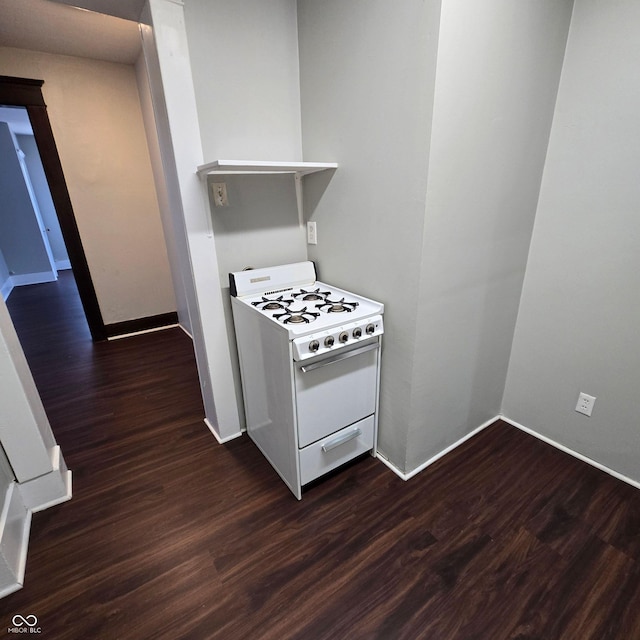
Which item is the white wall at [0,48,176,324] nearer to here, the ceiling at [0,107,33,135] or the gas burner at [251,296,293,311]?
the ceiling at [0,107,33,135]

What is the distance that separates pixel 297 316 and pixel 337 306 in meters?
0.23

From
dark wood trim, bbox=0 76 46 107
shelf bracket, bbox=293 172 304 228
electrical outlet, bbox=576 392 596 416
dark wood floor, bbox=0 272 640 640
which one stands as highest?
dark wood trim, bbox=0 76 46 107

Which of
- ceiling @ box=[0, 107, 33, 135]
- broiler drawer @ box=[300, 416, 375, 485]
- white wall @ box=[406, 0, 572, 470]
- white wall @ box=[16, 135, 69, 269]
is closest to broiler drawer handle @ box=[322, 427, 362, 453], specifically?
broiler drawer @ box=[300, 416, 375, 485]

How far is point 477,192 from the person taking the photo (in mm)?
1442

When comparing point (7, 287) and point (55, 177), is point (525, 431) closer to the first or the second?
point (55, 177)

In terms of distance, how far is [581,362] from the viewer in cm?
174

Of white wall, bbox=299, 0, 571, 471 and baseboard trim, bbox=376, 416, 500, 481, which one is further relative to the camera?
baseboard trim, bbox=376, 416, 500, 481

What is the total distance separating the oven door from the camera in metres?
1.44

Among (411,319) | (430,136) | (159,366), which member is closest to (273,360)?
(411,319)

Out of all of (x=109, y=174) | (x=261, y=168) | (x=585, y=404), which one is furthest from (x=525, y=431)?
(x=109, y=174)

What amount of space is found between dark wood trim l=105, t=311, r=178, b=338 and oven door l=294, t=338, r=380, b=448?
9.67 feet

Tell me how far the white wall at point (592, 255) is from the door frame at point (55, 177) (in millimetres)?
3812

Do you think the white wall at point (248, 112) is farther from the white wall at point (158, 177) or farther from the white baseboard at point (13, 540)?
the white baseboard at point (13, 540)

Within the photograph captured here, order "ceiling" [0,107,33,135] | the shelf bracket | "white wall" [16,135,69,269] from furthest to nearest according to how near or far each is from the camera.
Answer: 1. "white wall" [16,135,69,269]
2. "ceiling" [0,107,33,135]
3. the shelf bracket
